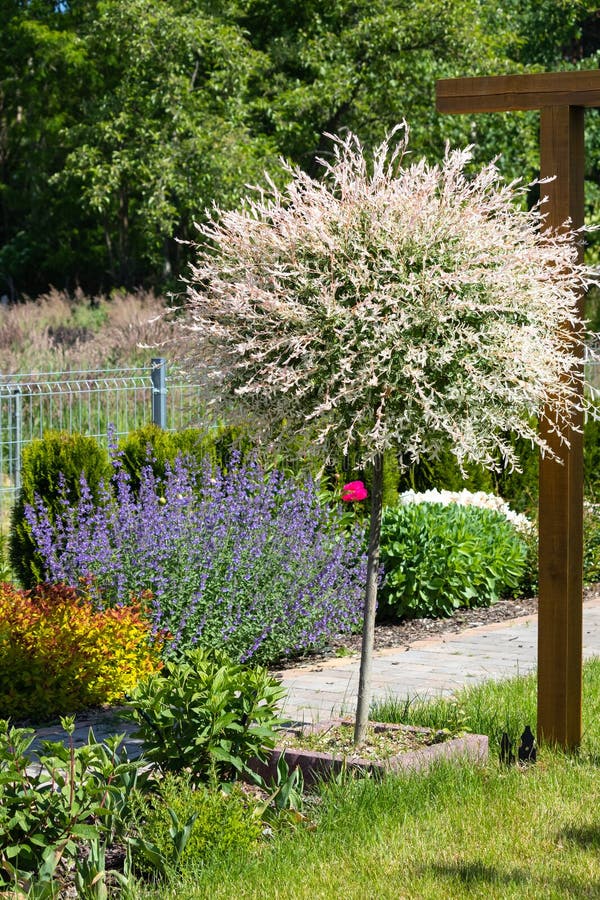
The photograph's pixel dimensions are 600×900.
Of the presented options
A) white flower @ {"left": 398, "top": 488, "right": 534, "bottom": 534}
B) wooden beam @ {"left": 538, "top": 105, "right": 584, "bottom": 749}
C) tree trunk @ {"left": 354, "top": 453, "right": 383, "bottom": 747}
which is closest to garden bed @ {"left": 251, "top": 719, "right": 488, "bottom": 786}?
tree trunk @ {"left": 354, "top": 453, "right": 383, "bottom": 747}

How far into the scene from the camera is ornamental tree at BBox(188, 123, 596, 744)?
4.55m

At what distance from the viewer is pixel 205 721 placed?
4438mm

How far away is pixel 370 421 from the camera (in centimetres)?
475

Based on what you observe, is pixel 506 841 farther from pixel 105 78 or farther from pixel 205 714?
pixel 105 78

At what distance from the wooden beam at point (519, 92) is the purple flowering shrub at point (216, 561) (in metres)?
3.07

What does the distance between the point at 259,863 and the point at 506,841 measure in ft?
2.89

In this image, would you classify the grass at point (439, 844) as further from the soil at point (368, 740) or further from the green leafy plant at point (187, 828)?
the soil at point (368, 740)

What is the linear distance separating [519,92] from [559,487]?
1720 mm

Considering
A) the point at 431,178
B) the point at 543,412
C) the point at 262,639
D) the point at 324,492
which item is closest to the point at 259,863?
the point at 543,412

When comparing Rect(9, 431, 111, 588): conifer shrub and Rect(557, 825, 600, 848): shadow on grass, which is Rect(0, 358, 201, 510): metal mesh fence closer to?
Rect(9, 431, 111, 588): conifer shrub

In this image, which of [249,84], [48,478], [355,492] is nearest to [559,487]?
[355,492]

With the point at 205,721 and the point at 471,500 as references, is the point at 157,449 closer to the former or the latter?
the point at 471,500

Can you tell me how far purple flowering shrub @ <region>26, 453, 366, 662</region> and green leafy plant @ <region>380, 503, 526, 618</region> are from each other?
2.21ft

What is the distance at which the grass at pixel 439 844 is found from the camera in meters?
3.74
